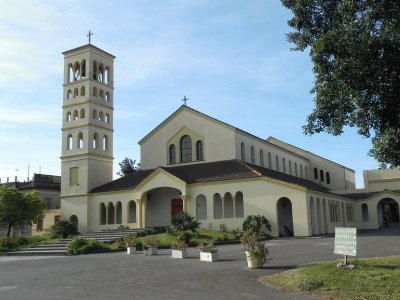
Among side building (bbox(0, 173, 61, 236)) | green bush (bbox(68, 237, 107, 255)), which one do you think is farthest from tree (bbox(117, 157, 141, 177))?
green bush (bbox(68, 237, 107, 255))

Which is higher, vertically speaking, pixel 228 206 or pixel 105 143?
pixel 105 143

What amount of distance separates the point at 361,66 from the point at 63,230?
33936mm

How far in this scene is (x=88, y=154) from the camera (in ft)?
146

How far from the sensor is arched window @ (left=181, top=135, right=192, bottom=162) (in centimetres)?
4434

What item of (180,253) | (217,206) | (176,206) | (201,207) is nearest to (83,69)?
(176,206)

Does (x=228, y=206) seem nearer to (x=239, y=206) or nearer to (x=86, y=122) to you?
(x=239, y=206)

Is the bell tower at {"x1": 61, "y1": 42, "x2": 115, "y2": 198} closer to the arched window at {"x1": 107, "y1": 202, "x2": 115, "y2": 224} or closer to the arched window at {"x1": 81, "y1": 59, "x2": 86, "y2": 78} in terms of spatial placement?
the arched window at {"x1": 81, "y1": 59, "x2": 86, "y2": 78}

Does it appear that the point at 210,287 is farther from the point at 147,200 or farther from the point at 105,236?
the point at 147,200

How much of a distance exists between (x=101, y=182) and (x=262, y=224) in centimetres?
1847

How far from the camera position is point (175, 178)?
39.1 metres

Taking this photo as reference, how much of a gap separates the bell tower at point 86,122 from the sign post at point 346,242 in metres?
33.2

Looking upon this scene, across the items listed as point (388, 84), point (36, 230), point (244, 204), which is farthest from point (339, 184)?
point (388, 84)

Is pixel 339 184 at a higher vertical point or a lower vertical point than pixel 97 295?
higher

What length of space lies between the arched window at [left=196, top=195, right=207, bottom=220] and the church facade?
88 millimetres
